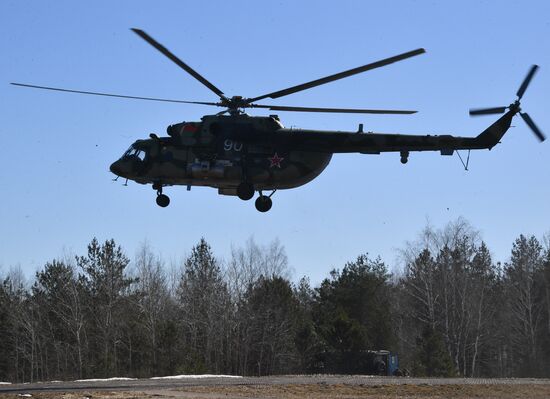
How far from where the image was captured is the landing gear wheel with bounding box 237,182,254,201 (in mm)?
29281

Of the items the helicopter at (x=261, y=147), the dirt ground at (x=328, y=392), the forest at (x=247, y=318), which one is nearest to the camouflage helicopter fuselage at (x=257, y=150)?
the helicopter at (x=261, y=147)

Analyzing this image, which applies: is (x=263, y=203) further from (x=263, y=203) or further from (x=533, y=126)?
(x=533, y=126)

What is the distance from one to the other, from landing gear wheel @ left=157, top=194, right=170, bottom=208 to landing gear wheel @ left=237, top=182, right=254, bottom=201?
2.56 m

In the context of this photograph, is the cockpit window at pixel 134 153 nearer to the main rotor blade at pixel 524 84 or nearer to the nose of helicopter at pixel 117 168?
the nose of helicopter at pixel 117 168

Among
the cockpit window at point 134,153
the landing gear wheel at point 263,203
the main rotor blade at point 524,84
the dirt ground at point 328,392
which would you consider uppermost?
the main rotor blade at point 524,84

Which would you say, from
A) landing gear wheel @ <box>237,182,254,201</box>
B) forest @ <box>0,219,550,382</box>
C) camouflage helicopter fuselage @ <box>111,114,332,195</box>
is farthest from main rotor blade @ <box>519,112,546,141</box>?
forest @ <box>0,219,550,382</box>

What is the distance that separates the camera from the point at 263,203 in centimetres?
3033

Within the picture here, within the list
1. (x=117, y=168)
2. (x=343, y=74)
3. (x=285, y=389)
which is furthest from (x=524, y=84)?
(x=117, y=168)

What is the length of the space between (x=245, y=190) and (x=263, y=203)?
126cm

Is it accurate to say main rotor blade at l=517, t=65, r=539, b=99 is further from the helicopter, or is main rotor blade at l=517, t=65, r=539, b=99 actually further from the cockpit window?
the cockpit window

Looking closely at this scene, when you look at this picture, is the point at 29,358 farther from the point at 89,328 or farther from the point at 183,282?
the point at 183,282

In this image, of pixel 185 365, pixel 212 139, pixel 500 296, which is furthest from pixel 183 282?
pixel 212 139

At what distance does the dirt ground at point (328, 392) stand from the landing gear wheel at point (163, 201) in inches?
238

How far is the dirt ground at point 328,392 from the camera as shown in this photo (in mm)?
26531
